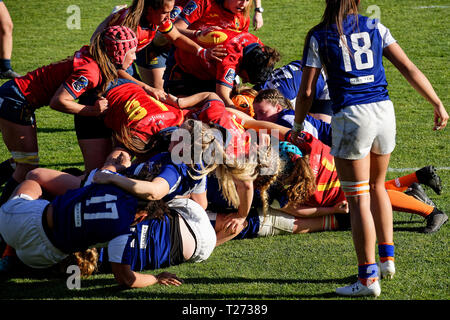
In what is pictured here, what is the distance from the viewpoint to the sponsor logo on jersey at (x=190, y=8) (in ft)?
21.6

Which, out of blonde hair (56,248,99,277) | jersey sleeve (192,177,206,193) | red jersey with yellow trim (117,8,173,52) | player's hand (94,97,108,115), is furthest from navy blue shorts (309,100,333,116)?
blonde hair (56,248,99,277)

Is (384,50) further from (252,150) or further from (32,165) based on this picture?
(32,165)

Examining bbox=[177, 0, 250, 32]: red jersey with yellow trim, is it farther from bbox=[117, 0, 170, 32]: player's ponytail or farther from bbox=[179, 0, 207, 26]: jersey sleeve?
bbox=[117, 0, 170, 32]: player's ponytail

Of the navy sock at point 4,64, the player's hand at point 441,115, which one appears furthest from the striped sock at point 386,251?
the navy sock at point 4,64

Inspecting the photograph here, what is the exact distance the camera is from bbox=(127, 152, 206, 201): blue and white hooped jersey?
377cm

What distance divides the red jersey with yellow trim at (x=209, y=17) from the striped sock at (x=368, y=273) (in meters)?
3.42

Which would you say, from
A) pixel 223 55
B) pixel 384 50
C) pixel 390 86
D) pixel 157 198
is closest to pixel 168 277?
pixel 157 198

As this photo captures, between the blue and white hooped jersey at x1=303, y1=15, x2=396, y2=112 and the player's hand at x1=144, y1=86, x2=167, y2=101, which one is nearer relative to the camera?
the blue and white hooped jersey at x1=303, y1=15, x2=396, y2=112

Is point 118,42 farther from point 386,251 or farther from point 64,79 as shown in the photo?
point 386,251

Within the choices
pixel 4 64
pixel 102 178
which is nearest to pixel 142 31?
pixel 102 178

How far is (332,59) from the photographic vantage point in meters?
3.66

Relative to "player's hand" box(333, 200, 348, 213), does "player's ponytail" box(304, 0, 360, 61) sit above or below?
above

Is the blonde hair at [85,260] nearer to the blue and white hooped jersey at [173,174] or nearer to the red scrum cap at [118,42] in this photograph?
the blue and white hooped jersey at [173,174]
